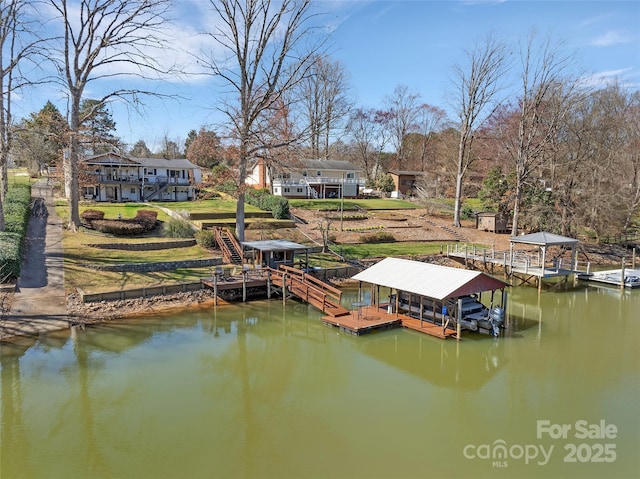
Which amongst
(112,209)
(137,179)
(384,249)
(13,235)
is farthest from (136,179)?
(384,249)

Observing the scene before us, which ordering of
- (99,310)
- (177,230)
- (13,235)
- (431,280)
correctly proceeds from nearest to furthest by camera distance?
(431,280) → (99,310) → (13,235) → (177,230)

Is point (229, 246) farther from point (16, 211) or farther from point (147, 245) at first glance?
point (16, 211)

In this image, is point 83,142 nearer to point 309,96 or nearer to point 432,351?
point 432,351

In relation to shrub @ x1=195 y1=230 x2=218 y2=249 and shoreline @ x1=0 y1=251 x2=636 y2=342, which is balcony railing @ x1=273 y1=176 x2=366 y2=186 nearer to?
shrub @ x1=195 y1=230 x2=218 y2=249

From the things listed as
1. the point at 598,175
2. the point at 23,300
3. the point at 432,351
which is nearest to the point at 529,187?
the point at 598,175

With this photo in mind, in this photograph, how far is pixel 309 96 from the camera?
202ft

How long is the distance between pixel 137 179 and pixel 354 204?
902 inches

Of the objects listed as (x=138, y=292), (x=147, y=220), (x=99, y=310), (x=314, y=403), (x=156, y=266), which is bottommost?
(x=314, y=403)

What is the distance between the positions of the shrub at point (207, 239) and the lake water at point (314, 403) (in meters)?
9.82

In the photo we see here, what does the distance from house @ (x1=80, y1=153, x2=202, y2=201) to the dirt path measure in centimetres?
1620

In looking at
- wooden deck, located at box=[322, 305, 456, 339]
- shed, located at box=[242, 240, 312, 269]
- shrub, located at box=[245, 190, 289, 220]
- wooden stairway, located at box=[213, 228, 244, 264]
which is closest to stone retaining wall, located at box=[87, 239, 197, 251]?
wooden stairway, located at box=[213, 228, 244, 264]

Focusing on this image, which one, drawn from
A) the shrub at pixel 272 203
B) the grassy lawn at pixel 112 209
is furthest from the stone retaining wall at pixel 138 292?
the shrub at pixel 272 203

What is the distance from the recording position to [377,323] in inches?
767

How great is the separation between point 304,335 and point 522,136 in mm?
29338
